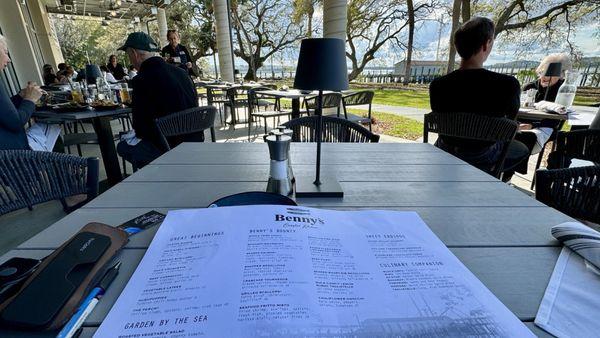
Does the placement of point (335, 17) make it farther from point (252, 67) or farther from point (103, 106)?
point (252, 67)

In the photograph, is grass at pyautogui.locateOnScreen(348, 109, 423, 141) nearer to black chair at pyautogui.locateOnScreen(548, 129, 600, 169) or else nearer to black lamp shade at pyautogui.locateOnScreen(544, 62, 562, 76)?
black lamp shade at pyautogui.locateOnScreen(544, 62, 562, 76)

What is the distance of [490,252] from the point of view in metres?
0.54

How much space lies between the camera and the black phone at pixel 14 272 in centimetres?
40

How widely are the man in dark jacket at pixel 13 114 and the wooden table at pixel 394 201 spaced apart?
1.43m

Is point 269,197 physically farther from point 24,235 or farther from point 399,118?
point 399,118

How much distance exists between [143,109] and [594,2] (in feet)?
42.2

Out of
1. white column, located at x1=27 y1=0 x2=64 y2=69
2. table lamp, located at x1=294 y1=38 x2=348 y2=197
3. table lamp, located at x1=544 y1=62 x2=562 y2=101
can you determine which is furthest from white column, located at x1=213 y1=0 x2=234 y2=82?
table lamp, located at x1=294 y1=38 x2=348 y2=197

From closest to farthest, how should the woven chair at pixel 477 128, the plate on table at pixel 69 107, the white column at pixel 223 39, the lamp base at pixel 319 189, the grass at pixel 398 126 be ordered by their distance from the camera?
the lamp base at pixel 319 189 → the woven chair at pixel 477 128 → the plate on table at pixel 69 107 → the grass at pixel 398 126 → the white column at pixel 223 39

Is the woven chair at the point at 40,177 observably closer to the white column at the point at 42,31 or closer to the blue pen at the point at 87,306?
the blue pen at the point at 87,306

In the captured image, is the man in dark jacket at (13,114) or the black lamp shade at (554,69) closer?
the man in dark jacket at (13,114)

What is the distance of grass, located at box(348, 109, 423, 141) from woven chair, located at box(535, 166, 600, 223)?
3.42m

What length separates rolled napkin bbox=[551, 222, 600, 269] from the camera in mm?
482

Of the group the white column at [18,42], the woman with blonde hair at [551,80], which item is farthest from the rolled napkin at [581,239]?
the white column at [18,42]

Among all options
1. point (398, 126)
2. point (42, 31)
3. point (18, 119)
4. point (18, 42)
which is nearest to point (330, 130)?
point (18, 119)
